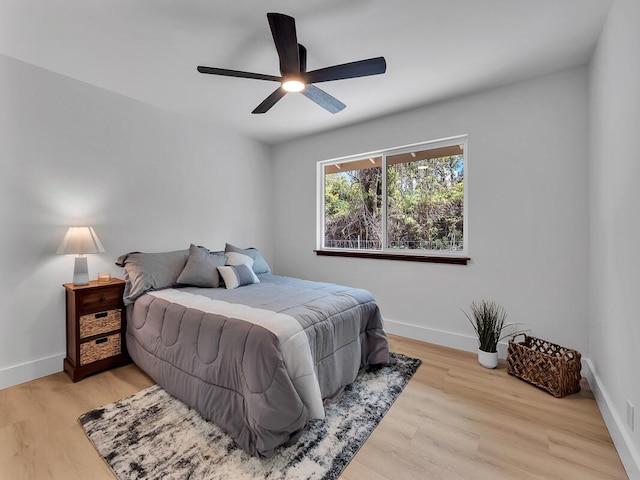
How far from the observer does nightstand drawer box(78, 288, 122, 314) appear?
2303 millimetres

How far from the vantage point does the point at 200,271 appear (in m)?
2.73

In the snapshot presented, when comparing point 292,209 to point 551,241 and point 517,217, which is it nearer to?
point 517,217

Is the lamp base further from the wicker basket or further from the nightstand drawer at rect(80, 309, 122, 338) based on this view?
the wicker basket

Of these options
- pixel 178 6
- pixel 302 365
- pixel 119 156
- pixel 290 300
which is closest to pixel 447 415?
pixel 302 365

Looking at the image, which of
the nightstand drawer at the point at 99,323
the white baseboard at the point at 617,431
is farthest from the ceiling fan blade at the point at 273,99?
the white baseboard at the point at 617,431

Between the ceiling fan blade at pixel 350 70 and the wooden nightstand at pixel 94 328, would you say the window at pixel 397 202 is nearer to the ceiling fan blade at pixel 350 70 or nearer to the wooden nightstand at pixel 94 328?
the ceiling fan blade at pixel 350 70

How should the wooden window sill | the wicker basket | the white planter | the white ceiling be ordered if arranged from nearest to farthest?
1. the white ceiling
2. the wicker basket
3. the white planter
4. the wooden window sill

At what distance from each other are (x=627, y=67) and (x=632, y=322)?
1.30m

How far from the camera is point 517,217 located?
2547 millimetres

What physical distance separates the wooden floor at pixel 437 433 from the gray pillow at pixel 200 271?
34.0 inches

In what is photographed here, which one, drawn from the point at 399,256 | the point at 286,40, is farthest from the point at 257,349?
the point at 399,256

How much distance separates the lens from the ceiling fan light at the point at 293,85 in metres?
1.89

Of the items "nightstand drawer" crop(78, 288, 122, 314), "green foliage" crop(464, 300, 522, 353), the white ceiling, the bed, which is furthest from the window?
"nightstand drawer" crop(78, 288, 122, 314)

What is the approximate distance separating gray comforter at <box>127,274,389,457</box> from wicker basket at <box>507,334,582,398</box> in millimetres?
1046
